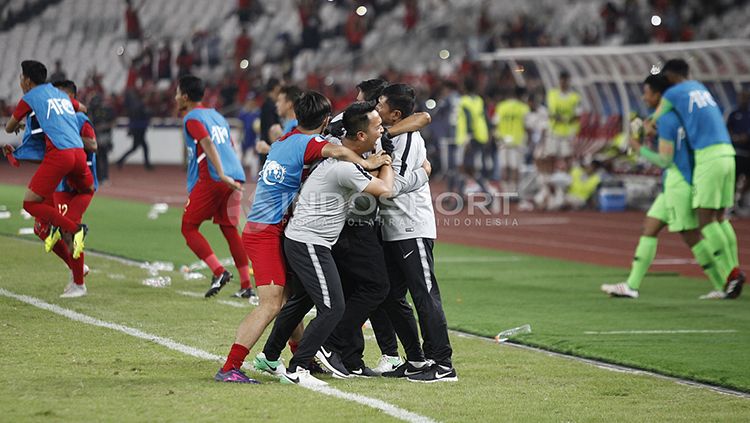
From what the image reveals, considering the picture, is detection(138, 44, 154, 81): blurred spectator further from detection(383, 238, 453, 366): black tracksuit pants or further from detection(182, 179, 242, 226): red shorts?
detection(383, 238, 453, 366): black tracksuit pants

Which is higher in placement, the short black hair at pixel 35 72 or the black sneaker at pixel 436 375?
the short black hair at pixel 35 72

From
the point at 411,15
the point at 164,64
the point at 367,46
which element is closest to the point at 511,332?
the point at 411,15

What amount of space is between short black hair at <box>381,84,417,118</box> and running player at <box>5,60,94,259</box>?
4194 millimetres

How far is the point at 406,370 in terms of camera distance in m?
8.43

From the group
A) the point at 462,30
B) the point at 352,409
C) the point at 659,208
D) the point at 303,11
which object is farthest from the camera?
the point at 303,11

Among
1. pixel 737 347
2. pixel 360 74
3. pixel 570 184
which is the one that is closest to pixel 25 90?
pixel 737 347

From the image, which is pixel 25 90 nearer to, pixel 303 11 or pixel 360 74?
pixel 360 74

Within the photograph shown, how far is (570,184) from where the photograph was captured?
24.3m

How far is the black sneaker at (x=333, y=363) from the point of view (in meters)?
8.28

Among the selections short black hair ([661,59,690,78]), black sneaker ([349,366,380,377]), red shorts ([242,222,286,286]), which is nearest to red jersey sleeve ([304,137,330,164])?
red shorts ([242,222,286,286])

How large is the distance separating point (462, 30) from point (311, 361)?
30503 millimetres

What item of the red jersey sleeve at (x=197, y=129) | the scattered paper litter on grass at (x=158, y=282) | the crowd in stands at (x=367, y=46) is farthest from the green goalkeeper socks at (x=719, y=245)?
the crowd in stands at (x=367, y=46)

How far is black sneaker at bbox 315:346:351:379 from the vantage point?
828cm

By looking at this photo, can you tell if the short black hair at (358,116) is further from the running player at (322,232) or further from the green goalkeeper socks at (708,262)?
the green goalkeeper socks at (708,262)
